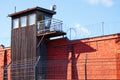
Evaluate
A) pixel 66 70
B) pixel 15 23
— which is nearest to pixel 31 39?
pixel 15 23

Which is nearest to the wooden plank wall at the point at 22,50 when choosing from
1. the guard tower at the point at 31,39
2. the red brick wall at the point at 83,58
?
the guard tower at the point at 31,39

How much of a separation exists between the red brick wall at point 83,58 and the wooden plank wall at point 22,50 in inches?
55.3

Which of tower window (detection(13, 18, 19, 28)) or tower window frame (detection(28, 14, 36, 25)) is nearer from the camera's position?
tower window frame (detection(28, 14, 36, 25))

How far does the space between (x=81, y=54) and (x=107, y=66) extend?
290cm

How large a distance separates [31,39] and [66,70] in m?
4.25

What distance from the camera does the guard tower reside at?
2505 centimetres

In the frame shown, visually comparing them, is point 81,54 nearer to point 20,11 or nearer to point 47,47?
point 47,47

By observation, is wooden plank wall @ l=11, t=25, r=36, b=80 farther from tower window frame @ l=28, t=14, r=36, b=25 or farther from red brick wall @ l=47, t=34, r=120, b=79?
red brick wall @ l=47, t=34, r=120, b=79

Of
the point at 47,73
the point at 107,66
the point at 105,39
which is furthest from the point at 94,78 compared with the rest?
the point at 47,73

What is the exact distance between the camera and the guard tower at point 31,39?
25047mm

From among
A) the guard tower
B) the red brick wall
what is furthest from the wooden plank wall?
the red brick wall

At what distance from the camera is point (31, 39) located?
26.1 metres

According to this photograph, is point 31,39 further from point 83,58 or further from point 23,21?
point 83,58

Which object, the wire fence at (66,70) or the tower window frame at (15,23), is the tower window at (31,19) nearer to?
→ the tower window frame at (15,23)
